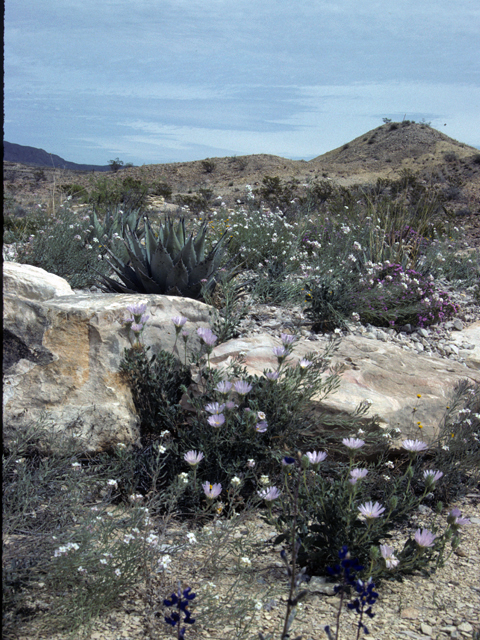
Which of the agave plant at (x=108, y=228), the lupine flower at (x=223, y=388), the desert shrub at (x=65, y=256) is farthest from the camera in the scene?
the agave plant at (x=108, y=228)

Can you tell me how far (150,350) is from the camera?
12.4 ft

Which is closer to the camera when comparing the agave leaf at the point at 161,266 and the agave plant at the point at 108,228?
the agave leaf at the point at 161,266

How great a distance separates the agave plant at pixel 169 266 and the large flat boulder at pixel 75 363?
3.41 ft

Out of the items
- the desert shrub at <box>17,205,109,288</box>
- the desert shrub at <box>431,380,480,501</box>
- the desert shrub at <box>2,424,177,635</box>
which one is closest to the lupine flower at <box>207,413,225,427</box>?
the desert shrub at <box>2,424,177,635</box>

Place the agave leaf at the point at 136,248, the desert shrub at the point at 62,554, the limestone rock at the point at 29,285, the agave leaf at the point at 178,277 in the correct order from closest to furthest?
the desert shrub at the point at 62,554, the limestone rock at the point at 29,285, the agave leaf at the point at 178,277, the agave leaf at the point at 136,248

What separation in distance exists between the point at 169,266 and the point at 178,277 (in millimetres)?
142

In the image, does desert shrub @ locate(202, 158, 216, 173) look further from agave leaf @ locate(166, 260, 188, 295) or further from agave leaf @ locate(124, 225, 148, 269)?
agave leaf @ locate(166, 260, 188, 295)

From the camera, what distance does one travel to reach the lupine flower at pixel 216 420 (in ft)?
8.85

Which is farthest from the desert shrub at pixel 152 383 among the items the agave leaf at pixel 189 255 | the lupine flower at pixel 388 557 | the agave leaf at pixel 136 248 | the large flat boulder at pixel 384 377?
the agave leaf at pixel 136 248

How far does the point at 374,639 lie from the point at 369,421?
1493 mm

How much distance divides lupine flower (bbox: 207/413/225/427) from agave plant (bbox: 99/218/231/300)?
2.38 meters

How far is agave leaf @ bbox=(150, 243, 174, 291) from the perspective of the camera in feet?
16.4

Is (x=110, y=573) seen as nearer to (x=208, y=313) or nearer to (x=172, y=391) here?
(x=172, y=391)

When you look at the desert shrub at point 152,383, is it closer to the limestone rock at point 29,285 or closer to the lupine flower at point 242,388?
the lupine flower at point 242,388
